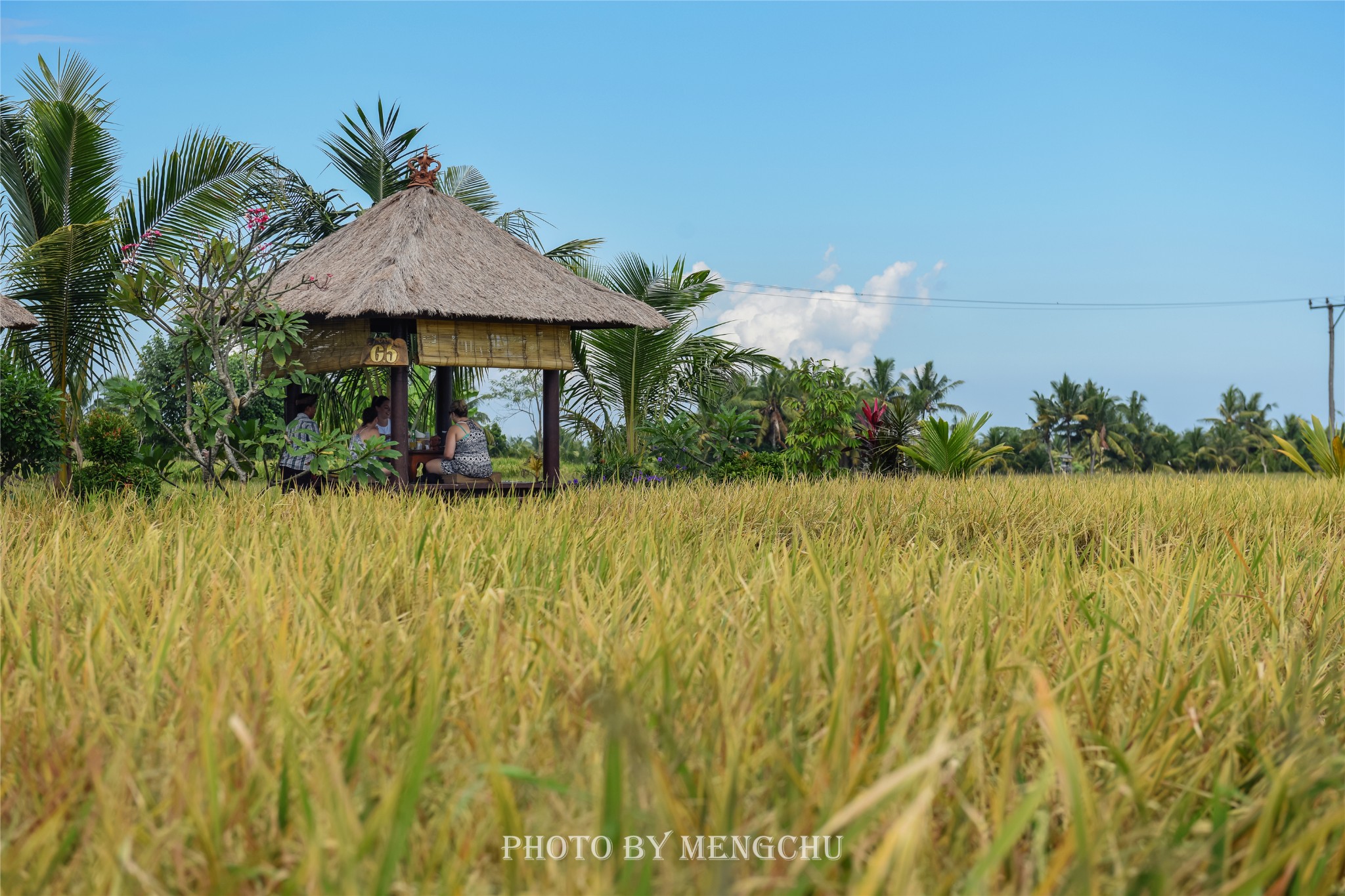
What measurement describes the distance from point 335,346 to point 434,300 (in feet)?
3.94

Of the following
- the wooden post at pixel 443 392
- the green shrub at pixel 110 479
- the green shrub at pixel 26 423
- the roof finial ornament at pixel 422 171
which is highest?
the roof finial ornament at pixel 422 171

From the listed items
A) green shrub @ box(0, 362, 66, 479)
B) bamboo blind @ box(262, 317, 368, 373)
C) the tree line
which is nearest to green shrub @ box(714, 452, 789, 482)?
the tree line

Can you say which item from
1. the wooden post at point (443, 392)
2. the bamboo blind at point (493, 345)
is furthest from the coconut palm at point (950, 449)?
the wooden post at point (443, 392)

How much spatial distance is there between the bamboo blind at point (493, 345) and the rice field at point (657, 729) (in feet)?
22.8

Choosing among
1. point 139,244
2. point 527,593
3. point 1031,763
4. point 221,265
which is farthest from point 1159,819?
point 139,244

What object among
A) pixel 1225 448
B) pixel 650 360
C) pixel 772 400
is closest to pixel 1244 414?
pixel 1225 448

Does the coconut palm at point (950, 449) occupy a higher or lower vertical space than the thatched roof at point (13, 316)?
lower

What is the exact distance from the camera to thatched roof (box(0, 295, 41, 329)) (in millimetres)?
9906

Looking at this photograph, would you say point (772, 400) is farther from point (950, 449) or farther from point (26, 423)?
point (26, 423)

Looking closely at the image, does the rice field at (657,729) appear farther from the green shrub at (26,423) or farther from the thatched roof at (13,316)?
the thatched roof at (13,316)

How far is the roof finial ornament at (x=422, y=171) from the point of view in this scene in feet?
36.0

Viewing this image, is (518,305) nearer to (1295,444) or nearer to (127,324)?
(127,324)

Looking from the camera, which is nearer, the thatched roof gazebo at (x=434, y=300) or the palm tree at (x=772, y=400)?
the thatched roof gazebo at (x=434, y=300)

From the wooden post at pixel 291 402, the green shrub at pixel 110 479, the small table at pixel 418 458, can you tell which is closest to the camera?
the green shrub at pixel 110 479
